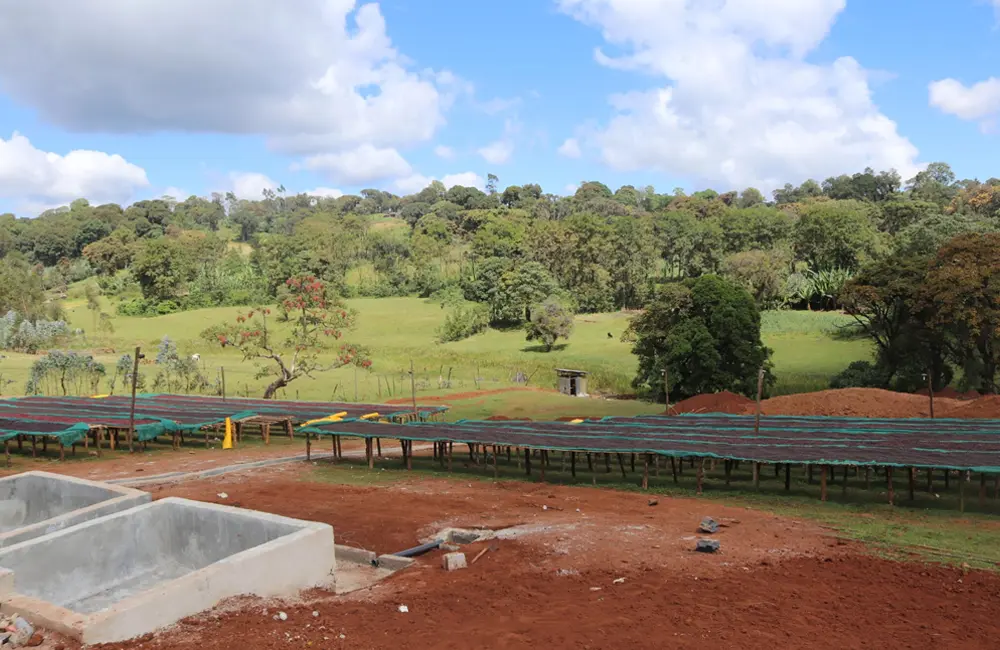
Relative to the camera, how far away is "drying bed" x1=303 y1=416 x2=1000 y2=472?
547 inches

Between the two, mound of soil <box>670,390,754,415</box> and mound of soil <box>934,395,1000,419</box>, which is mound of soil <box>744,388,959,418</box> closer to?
mound of soil <box>670,390,754,415</box>

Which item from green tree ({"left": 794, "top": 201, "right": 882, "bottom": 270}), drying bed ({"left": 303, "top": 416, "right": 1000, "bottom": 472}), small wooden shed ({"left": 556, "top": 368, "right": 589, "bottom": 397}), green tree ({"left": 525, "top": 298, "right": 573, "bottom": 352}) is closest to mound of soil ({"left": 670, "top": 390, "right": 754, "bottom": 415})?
drying bed ({"left": 303, "top": 416, "right": 1000, "bottom": 472})

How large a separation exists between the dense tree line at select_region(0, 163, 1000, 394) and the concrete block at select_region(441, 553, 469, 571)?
1119 inches

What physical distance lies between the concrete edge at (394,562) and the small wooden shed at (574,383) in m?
25.9

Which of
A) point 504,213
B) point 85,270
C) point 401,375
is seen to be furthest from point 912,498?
point 85,270

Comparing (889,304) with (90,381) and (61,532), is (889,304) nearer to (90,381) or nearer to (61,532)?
(61,532)

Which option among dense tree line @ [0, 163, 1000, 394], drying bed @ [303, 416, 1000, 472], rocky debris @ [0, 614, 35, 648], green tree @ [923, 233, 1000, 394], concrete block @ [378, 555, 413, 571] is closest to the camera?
rocky debris @ [0, 614, 35, 648]

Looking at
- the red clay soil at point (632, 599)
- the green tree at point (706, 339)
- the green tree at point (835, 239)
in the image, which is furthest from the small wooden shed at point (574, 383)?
the green tree at point (835, 239)

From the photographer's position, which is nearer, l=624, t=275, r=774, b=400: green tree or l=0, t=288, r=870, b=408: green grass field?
l=624, t=275, r=774, b=400: green tree

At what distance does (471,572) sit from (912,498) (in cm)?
995

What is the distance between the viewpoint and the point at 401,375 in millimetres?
43438

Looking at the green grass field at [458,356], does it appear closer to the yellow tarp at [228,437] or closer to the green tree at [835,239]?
the green tree at [835,239]

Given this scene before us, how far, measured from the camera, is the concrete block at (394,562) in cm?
1065

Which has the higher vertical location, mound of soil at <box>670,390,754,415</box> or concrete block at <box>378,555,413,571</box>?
mound of soil at <box>670,390,754,415</box>
